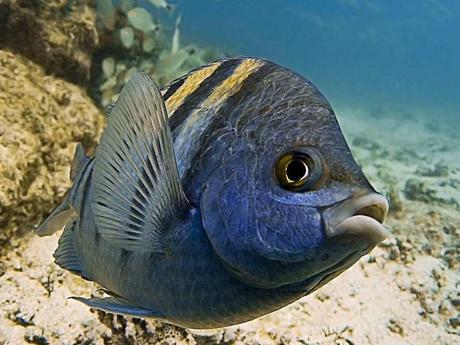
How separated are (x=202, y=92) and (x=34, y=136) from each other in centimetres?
272

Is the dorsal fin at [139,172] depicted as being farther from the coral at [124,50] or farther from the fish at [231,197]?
the coral at [124,50]

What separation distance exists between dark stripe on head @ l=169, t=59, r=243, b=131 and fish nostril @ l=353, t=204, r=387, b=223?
0.56 metres

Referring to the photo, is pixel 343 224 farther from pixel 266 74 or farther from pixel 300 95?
pixel 266 74

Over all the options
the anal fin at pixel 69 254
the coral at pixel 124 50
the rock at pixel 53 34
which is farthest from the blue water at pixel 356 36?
the anal fin at pixel 69 254

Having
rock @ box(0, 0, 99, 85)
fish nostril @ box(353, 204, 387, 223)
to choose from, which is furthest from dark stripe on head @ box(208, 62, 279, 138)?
rock @ box(0, 0, 99, 85)

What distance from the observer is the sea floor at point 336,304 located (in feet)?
8.72

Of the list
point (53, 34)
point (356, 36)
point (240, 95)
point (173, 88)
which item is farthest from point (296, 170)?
point (356, 36)

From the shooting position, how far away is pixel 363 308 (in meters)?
3.56

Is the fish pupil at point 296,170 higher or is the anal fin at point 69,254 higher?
the fish pupil at point 296,170

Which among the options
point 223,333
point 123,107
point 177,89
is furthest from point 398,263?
point 123,107

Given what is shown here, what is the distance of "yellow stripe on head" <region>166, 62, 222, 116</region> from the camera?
4.53ft

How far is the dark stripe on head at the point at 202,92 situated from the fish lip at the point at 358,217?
1.72 ft

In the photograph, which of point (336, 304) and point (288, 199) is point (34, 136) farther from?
point (288, 199)

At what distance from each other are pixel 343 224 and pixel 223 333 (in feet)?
6.64
